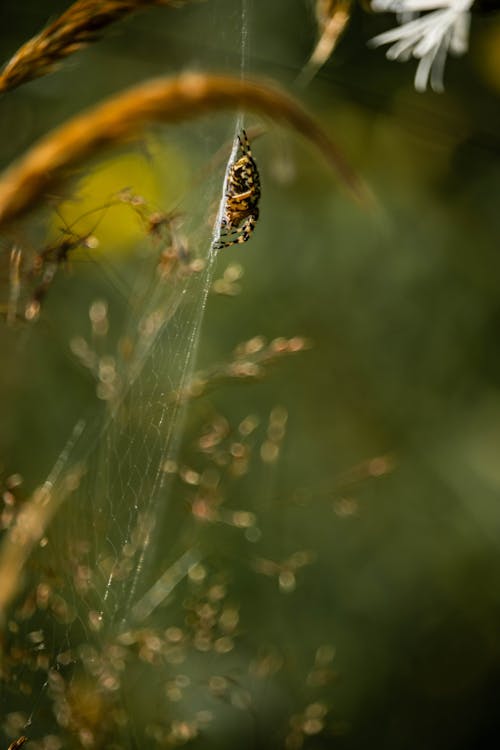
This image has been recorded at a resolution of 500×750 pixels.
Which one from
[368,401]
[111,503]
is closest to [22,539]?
[111,503]

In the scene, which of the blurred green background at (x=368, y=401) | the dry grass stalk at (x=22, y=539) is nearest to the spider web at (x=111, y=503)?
the dry grass stalk at (x=22, y=539)

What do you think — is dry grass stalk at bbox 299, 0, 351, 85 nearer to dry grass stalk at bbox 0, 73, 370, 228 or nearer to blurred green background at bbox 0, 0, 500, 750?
dry grass stalk at bbox 0, 73, 370, 228

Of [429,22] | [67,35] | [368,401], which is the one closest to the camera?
[67,35]

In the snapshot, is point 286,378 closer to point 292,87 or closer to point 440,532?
point 440,532

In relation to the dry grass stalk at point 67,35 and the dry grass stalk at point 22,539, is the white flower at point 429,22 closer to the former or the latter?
the dry grass stalk at point 67,35

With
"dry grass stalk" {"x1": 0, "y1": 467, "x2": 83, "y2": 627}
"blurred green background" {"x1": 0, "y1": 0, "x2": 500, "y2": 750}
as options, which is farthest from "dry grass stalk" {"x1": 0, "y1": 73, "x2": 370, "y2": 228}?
"blurred green background" {"x1": 0, "y1": 0, "x2": 500, "y2": 750}

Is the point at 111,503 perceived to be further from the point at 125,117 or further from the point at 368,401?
the point at 368,401

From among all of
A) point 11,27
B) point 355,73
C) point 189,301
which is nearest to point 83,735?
point 189,301
